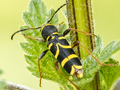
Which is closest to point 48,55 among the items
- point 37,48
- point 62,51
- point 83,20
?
point 37,48

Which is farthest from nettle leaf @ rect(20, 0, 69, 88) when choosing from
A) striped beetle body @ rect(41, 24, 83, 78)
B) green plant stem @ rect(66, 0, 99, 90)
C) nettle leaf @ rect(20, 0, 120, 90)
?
green plant stem @ rect(66, 0, 99, 90)

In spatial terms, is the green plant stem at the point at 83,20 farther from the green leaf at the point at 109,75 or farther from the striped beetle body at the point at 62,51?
the striped beetle body at the point at 62,51

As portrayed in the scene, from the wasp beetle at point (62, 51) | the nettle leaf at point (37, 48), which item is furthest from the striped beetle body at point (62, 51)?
the nettle leaf at point (37, 48)

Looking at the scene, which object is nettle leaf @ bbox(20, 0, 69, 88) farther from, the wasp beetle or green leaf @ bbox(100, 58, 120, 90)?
green leaf @ bbox(100, 58, 120, 90)

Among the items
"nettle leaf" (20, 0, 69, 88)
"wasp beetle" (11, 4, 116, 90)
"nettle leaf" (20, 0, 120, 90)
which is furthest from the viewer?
"wasp beetle" (11, 4, 116, 90)

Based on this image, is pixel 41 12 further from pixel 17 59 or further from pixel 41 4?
pixel 17 59

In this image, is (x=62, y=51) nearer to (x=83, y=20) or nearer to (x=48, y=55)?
(x=48, y=55)
